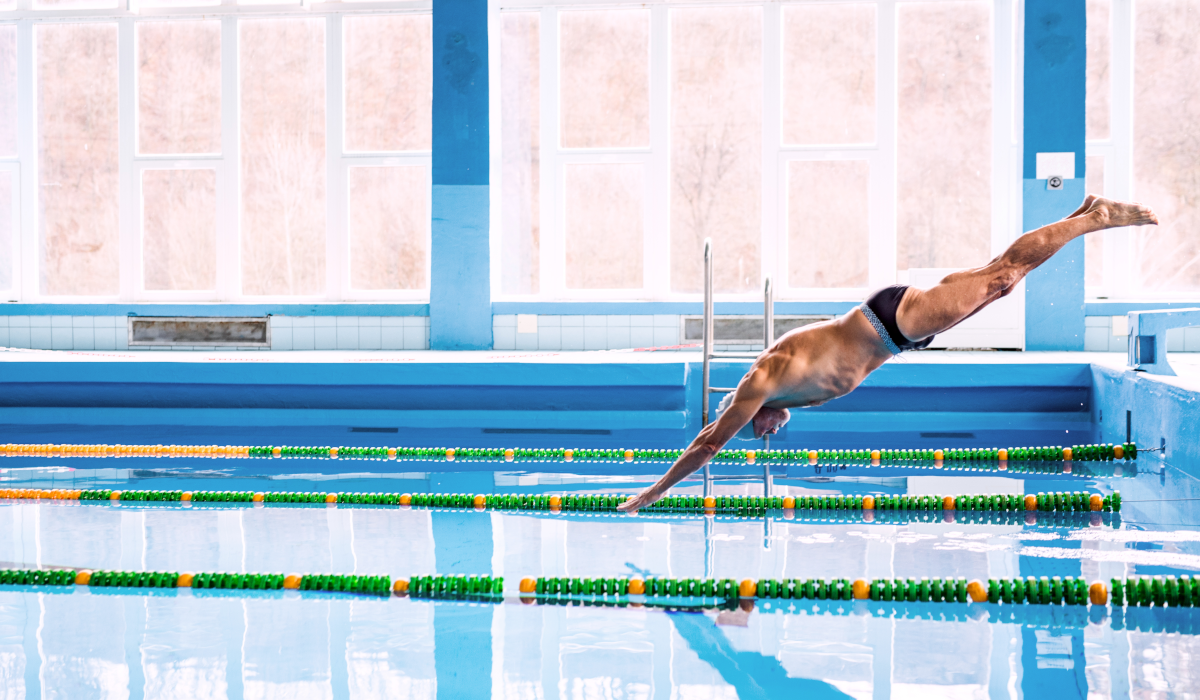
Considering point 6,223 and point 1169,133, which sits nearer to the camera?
point 1169,133

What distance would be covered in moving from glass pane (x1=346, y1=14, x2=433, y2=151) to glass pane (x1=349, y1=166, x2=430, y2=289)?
0.26m

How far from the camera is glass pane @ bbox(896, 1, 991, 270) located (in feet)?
27.6

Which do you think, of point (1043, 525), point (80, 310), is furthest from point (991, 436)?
point (80, 310)

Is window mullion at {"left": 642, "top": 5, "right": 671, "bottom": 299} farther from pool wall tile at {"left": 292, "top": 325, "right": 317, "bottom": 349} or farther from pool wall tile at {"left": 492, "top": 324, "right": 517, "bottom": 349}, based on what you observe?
pool wall tile at {"left": 292, "top": 325, "right": 317, "bottom": 349}

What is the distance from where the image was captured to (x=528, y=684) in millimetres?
2477

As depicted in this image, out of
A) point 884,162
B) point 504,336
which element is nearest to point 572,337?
point 504,336

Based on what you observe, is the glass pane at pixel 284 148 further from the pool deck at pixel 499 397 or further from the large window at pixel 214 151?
the pool deck at pixel 499 397

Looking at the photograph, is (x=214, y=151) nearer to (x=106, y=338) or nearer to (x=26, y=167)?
(x=26, y=167)

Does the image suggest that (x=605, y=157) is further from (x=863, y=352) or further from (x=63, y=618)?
(x=63, y=618)

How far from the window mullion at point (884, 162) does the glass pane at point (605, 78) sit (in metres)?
1.89

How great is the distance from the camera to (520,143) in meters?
8.90

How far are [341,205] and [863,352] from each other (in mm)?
6479

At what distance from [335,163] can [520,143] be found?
1.61 metres

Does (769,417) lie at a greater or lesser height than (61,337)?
lesser
